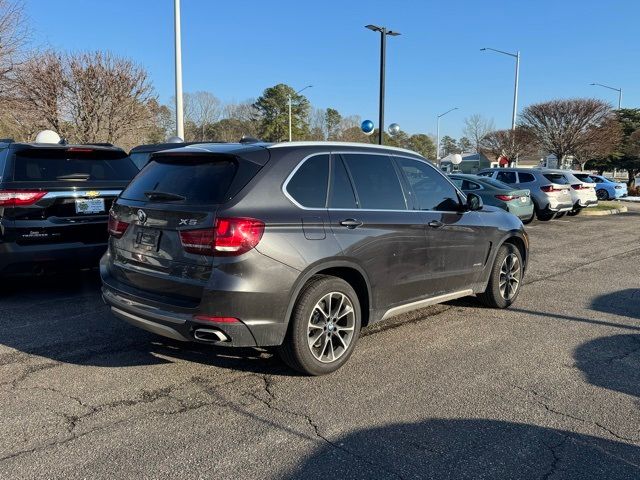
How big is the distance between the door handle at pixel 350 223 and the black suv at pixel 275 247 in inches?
0.5

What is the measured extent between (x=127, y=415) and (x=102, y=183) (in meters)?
3.56

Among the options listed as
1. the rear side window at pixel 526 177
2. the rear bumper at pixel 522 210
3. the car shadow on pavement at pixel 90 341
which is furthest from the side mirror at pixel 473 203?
the rear side window at pixel 526 177

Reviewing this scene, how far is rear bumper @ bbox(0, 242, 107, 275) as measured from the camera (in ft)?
Result: 18.3

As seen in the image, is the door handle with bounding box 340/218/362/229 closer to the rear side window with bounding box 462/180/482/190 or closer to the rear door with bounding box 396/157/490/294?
the rear door with bounding box 396/157/490/294

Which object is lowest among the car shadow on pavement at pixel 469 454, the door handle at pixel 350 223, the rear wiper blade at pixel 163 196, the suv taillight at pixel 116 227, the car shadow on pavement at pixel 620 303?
the car shadow on pavement at pixel 469 454

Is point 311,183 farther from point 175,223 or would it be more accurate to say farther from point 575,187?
point 575,187

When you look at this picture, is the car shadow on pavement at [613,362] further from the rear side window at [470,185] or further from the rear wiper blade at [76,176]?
the rear side window at [470,185]

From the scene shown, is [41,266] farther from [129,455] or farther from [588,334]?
[588,334]

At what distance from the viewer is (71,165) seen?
618 cm

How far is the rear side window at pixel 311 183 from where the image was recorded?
13.2ft

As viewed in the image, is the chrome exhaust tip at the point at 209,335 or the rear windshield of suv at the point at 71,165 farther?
the rear windshield of suv at the point at 71,165

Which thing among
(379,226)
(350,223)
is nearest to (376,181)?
(379,226)

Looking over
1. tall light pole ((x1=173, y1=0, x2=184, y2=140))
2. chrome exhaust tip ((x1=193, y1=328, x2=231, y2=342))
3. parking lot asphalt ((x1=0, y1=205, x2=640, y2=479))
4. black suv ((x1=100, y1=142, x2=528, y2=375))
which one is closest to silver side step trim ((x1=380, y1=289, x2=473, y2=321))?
black suv ((x1=100, y1=142, x2=528, y2=375))

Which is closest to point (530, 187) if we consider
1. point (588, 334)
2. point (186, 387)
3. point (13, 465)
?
point (588, 334)
